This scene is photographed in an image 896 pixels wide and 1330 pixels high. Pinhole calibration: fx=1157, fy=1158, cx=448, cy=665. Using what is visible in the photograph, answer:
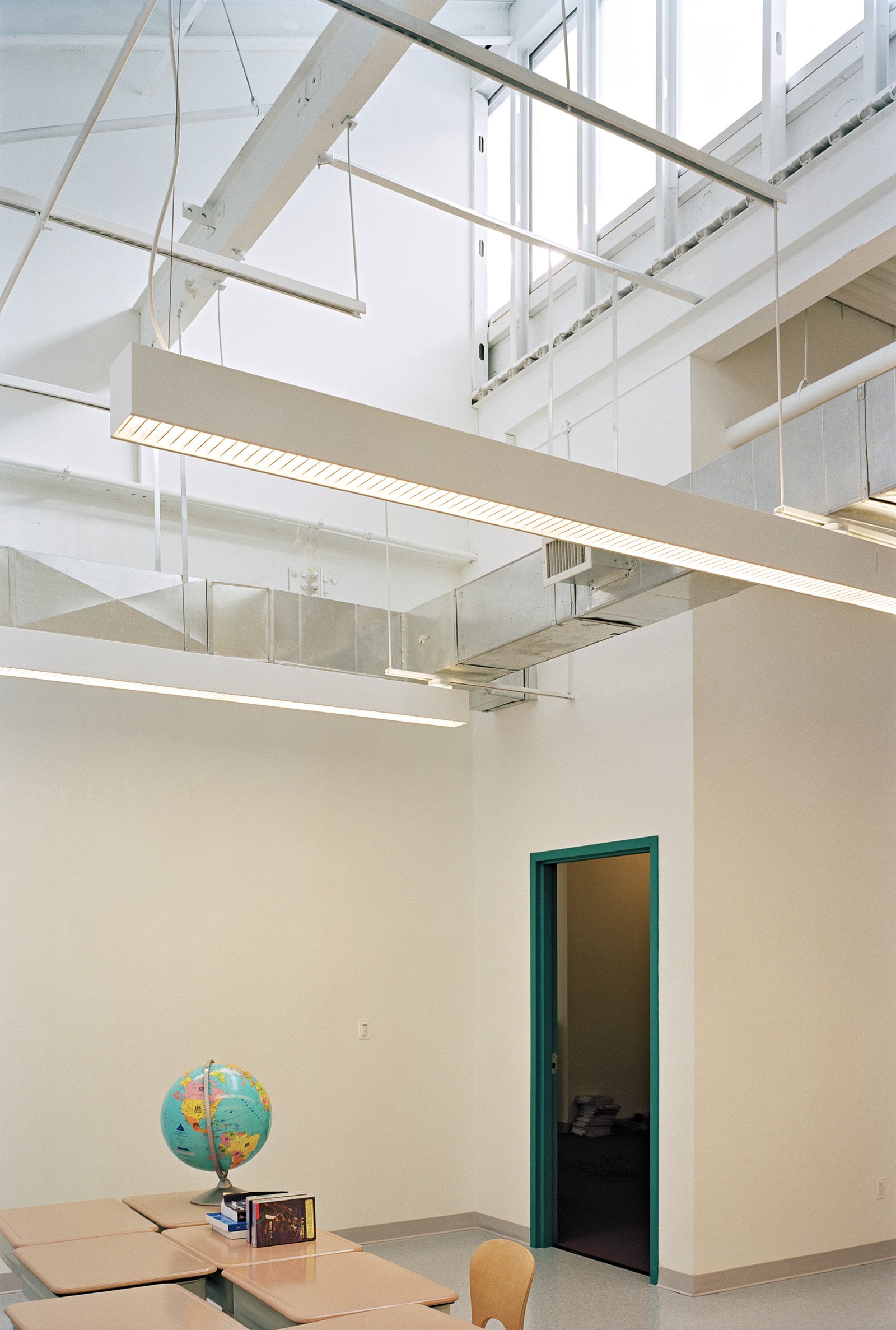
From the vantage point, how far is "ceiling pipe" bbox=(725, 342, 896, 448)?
16.7 feet

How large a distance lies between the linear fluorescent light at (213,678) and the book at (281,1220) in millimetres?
2388

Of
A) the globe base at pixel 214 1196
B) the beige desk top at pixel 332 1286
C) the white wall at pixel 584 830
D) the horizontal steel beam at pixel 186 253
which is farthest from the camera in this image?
the white wall at pixel 584 830

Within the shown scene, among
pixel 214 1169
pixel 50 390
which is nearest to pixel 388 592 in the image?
pixel 50 390

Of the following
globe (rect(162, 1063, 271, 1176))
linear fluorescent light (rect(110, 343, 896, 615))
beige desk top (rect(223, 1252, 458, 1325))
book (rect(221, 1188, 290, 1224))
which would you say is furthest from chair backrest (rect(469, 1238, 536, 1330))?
linear fluorescent light (rect(110, 343, 896, 615))

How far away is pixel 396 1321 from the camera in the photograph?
331cm

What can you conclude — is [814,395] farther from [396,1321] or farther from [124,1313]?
[124,1313]

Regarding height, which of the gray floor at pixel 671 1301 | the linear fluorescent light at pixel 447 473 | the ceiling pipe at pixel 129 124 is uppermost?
the ceiling pipe at pixel 129 124

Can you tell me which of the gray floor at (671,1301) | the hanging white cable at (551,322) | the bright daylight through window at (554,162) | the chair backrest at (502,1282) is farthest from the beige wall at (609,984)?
the chair backrest at (502,1282)

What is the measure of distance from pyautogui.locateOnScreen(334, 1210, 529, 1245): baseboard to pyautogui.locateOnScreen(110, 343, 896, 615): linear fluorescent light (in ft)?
16.1

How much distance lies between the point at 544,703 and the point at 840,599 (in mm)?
3365

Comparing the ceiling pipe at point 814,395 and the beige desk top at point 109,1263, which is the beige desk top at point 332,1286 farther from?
the ceiling pipe at point 814,395

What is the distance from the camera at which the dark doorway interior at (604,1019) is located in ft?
31.5

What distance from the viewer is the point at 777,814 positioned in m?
6.64

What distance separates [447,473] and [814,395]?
345 centimetres
